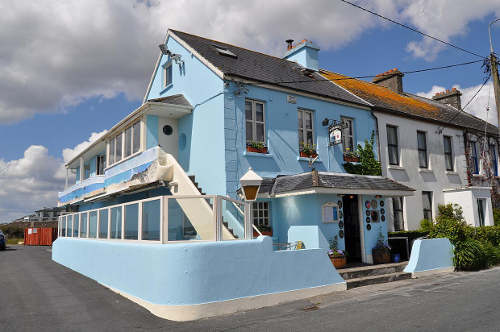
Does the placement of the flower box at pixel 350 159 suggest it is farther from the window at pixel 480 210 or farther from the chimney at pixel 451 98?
the chimney at pixel 451 98

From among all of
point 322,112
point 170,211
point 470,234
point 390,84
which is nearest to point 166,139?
point 322,112

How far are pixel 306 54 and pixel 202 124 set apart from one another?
768 cm

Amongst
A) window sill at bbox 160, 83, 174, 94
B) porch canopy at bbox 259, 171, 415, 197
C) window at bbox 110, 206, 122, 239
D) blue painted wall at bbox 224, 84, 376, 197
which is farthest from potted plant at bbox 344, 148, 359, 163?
window at bbox 110, 206, 122, 239

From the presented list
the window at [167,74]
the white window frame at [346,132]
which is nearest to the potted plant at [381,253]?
the white window frame at [346,132]

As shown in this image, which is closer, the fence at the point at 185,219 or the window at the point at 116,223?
the fence at the point at 185,219

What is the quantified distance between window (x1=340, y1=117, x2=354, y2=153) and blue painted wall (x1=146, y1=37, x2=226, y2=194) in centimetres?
554

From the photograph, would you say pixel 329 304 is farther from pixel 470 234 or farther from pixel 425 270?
pixel 470 234

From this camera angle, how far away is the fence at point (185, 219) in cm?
845

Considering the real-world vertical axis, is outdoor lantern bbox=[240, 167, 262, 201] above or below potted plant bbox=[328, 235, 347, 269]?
above

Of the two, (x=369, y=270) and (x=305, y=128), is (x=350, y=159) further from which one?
(x=369, y=270)

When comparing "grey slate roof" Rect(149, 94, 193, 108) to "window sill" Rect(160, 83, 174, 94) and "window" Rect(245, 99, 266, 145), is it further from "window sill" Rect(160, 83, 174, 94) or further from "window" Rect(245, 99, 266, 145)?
"window" Rect(245, 99, 266, 145)

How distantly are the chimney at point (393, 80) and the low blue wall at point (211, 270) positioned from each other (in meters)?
17.0

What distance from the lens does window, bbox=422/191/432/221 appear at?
18.3m

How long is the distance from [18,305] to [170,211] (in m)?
4.44
